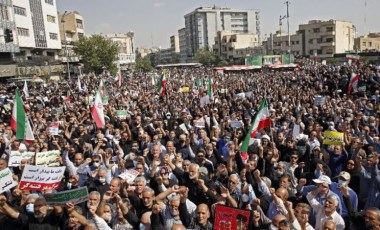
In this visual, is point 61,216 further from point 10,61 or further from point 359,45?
point 359,45

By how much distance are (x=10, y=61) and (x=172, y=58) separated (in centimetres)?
12225

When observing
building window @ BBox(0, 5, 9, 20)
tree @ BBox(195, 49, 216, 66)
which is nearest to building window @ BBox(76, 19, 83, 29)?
tree @ BBox(195, 49, 216, 66)

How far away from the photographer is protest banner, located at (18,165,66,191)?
5.04m

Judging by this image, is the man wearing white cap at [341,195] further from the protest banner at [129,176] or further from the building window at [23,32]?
the building window at [23,32]

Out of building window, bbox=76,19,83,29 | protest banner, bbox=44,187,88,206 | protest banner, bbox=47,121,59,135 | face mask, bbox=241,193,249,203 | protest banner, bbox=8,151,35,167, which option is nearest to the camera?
protest banner, bbox=44,187,88,206

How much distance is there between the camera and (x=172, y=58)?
162250 mm

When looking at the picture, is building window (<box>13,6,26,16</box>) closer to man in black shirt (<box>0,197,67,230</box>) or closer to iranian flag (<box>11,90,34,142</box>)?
iranian flag (<box>11,90,34,142</box>)

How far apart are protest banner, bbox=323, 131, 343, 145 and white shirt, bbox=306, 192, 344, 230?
2.52 m

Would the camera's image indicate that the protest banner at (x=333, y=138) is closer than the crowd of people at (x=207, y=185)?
No

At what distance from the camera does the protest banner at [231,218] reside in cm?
353

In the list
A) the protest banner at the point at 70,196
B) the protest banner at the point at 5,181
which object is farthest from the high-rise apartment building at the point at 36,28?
the protest banner at the point at 70,196

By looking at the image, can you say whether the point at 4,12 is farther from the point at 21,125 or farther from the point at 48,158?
the point at 48,158

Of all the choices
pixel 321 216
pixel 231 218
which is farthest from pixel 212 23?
pixel 231 218

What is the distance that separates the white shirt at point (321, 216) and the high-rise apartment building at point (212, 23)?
124317 millimetres
